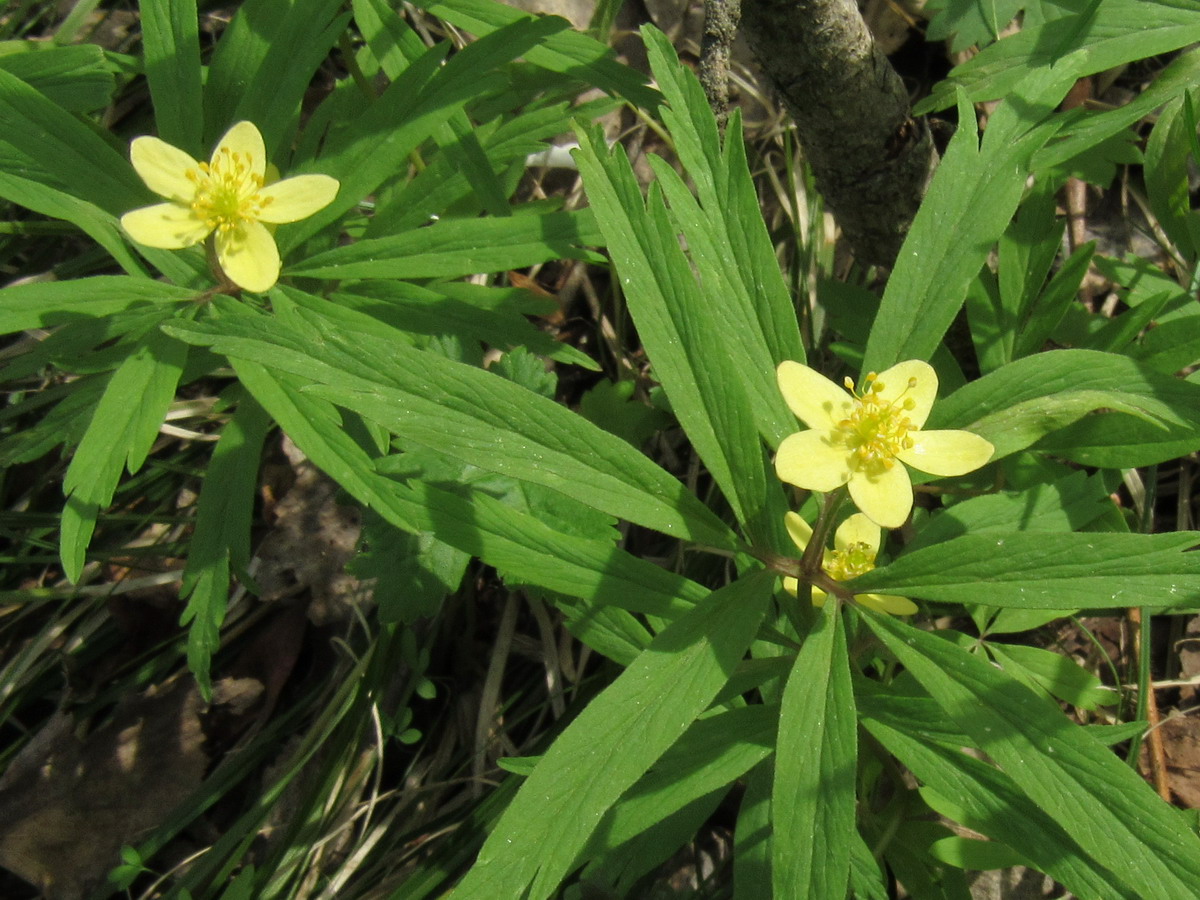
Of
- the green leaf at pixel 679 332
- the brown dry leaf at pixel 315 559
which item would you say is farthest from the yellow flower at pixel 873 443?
the brown dry leaf at pixel 315 559

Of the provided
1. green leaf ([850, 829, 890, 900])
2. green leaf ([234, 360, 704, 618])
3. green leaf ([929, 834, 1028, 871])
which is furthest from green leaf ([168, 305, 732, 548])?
green leaf ([929, 834, 1028, 871])

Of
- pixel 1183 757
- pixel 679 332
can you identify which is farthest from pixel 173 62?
pixel 1183 757

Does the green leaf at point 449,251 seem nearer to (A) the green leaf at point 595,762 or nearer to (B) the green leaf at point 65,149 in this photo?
(B) the green leaf at point 65,149

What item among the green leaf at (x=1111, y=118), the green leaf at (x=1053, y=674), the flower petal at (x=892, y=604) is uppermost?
the green leaf at (x=1111, y=118)

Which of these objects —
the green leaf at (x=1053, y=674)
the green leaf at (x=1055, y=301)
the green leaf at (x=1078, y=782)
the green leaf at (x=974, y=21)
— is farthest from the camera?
the green leaf at (x=974, y=21)

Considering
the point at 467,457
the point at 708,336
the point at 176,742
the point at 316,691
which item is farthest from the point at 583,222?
the point at 176,742

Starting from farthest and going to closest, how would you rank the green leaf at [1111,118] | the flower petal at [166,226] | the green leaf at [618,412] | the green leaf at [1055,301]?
the green leaf at [618,412] < the green leaf at [1055,301] < the green leaf at [1111,118] < the flower petal at [166,226]

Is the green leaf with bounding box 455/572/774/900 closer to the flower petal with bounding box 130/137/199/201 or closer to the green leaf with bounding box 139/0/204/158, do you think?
the flower petal with bounding box 130/137/199/201
